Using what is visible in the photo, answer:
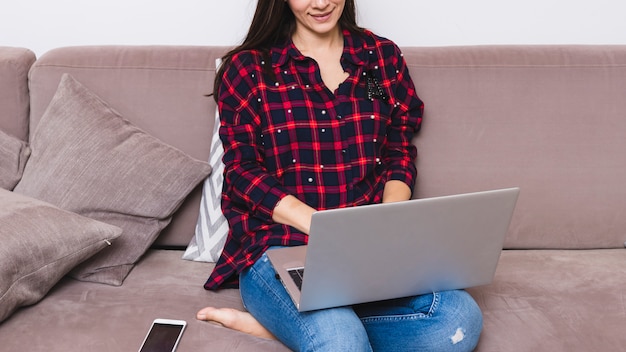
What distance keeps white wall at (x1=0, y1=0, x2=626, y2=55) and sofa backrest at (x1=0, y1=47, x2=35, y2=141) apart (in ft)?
0.88

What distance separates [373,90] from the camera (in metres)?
1.84

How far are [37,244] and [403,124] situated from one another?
2.93 feet

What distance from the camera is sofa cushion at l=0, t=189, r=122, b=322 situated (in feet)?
4.97

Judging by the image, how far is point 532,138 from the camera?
197cm

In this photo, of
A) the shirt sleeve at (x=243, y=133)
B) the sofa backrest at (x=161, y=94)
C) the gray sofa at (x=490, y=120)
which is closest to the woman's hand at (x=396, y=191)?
the gray sofa at (x=490, y=120)

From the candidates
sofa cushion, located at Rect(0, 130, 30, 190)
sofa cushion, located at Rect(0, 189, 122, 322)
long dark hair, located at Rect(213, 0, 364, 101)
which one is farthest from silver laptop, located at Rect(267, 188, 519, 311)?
sofa cushion, located at Rect(0, 130, 30, 190)

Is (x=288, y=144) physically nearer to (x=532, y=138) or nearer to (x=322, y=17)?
(x=322, y=17)

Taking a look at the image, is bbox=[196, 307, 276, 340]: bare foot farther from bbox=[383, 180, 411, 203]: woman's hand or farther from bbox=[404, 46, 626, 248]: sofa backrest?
bbox=[404, 46, 626, 248]: sofa backrest

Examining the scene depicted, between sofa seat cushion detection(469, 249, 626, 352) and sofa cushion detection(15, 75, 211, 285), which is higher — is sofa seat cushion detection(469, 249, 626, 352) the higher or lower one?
the lower one

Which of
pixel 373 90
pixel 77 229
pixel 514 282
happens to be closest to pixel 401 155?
pixel 373 90

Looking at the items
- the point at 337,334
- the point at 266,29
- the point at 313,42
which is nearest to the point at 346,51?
the point at 313,42

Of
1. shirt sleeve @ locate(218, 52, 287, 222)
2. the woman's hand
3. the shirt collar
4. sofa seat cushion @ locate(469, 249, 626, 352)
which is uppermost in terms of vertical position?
the shirt collar

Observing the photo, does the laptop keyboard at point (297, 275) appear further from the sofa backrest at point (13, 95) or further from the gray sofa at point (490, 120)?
the sofa backrest at point (13, 95)

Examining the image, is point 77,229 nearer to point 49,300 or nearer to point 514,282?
point 49,300
